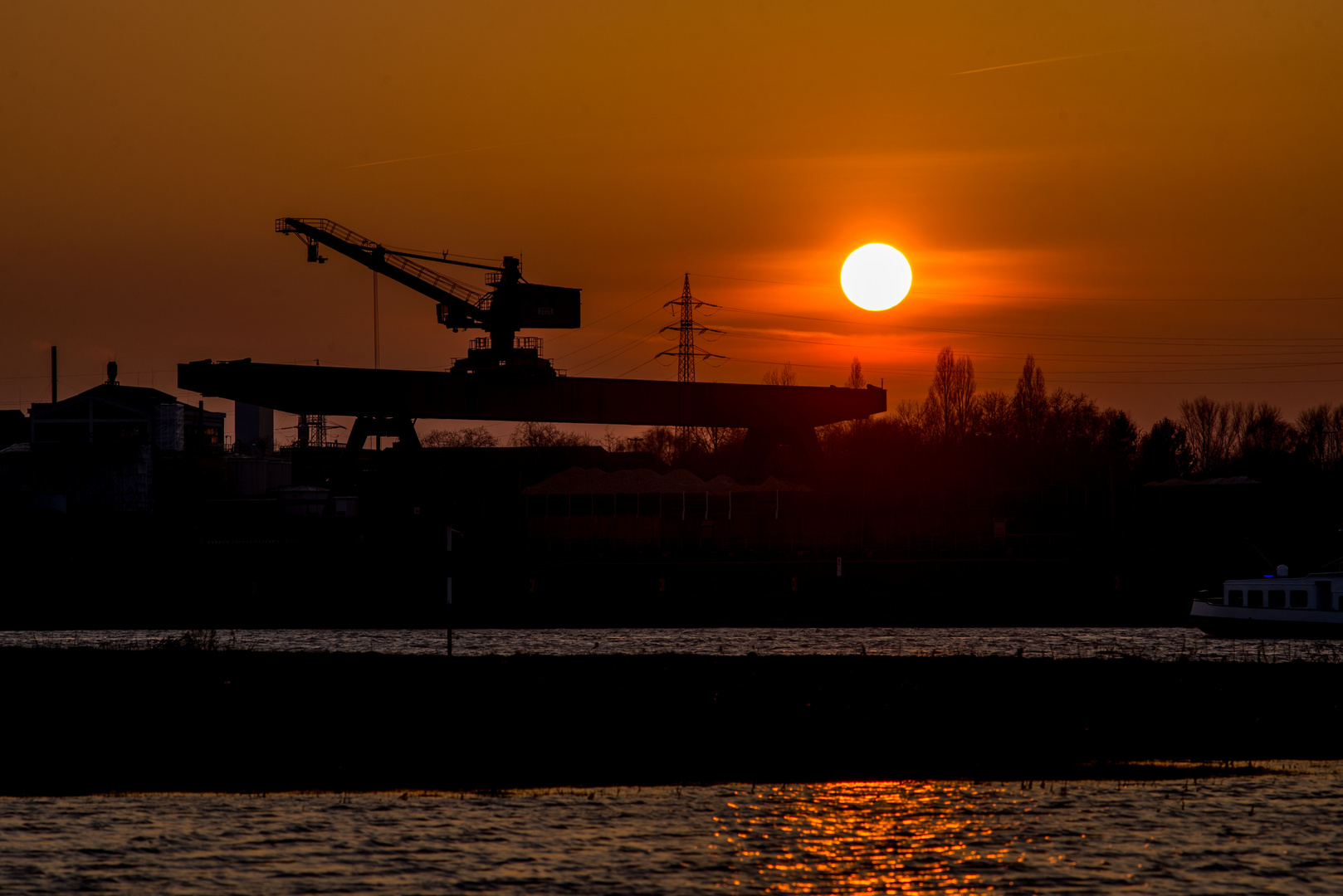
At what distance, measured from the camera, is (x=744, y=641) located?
139 ft

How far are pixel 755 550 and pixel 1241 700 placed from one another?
1518 inches

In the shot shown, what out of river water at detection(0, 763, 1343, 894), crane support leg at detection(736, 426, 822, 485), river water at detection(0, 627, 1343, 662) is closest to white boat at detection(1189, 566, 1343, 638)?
river water at detection(0, 627, 1343, 662)

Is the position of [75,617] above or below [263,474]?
below

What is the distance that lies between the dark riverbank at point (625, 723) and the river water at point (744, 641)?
10.5 metres

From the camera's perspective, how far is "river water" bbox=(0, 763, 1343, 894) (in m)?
12.9

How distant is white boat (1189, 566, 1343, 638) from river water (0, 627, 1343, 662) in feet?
1.57

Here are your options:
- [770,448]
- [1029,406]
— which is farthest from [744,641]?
[1029,406]

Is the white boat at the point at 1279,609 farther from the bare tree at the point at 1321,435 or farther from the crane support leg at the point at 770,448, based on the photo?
the bare tree at the point at 1321,435

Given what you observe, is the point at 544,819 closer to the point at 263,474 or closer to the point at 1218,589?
the point at 1218,589

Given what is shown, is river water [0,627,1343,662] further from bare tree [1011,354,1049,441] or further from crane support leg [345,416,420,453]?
bare tree [1011,354,1049,441]

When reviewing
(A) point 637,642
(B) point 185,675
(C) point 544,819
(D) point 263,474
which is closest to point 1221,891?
(C) point 544,819

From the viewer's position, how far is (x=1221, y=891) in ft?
41.7

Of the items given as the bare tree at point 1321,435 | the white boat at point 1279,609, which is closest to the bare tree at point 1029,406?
the bare tree at point 1321,435

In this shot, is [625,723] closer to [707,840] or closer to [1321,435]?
[707,840]
